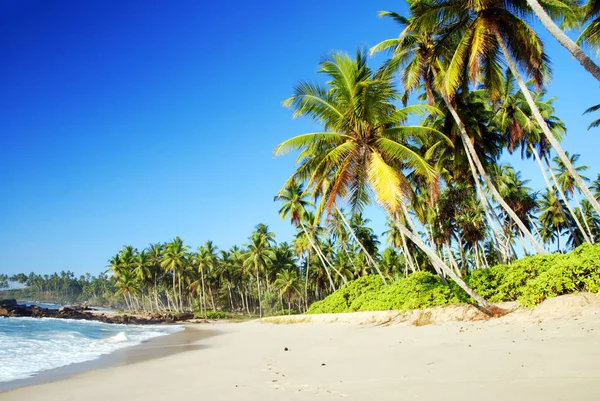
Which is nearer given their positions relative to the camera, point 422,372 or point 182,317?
point 422,372

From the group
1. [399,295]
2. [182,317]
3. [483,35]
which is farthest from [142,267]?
[483,35]

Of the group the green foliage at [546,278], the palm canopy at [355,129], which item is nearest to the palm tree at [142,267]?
the palm canopy at [355,129]

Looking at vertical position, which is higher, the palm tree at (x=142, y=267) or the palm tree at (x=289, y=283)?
the palm tree at (x=142, y=267)

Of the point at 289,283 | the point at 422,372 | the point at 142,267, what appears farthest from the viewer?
the point at 142,267

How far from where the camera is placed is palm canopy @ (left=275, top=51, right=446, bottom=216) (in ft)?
37.8

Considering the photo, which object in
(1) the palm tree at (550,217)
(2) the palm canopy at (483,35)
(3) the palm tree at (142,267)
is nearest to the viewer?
(2) the palm canopy at (483,35)

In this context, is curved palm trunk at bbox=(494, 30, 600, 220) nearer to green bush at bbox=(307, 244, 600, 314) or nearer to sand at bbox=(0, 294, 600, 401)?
green bush at bbox=(307, 244, 600, 314)

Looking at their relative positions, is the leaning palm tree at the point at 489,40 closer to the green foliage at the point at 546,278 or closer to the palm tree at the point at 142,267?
the green foliage at the point at 546,278

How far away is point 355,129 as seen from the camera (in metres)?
12.0

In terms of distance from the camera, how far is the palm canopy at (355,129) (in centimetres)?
1153

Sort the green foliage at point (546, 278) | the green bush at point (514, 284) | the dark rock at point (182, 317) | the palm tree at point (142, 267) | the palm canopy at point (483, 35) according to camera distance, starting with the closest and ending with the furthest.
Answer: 1. the green foliage at point (546, 278)
2. the green bush at point (514, 284)
3. the palm canopy at point (483, 35)
4. the dark rock at point (182, 317)
5. the palm tree at point (142, 267)

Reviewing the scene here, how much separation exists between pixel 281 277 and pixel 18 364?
132 feet

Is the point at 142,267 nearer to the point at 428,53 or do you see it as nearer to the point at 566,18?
the point at 428,53

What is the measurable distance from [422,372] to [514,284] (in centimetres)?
747
